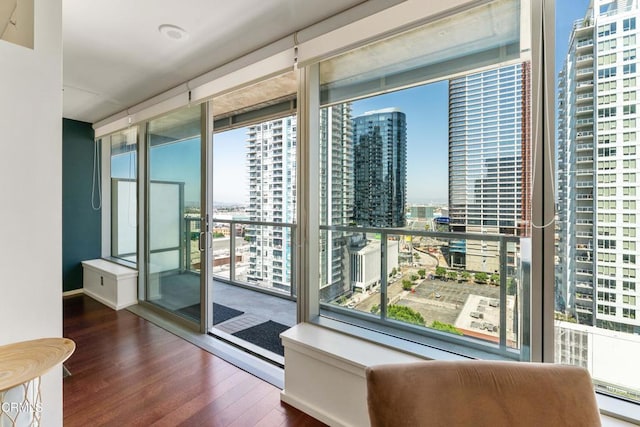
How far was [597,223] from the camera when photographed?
128 cm

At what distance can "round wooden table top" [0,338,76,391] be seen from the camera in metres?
0.90

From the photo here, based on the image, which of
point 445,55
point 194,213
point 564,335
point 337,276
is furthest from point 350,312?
point 194,213

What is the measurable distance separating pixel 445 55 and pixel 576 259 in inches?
48.5

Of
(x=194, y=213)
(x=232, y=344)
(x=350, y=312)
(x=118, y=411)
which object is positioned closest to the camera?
(x=118, y=411)

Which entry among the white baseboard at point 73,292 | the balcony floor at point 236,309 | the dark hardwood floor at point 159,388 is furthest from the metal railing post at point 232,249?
the white baseboard at point 73,292

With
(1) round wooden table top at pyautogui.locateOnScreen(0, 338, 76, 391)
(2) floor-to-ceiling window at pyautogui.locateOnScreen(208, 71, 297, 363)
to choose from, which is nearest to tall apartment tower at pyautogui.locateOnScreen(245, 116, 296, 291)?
(2) floor-to-ceiling window at pyautogui.locateOnScreen(208, 71, 297, 363)

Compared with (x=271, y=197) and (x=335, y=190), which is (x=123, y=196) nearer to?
(x=271, y=197)

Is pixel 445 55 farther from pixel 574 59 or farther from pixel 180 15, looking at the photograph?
pixel 180 15

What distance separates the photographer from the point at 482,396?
878mm

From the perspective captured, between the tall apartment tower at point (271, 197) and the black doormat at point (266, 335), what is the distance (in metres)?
0.99

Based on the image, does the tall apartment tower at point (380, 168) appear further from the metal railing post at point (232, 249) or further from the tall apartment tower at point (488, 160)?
the metal railing post at point (232, 249)

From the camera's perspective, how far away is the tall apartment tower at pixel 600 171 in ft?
3.98

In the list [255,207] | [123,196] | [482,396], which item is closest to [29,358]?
[482,396]

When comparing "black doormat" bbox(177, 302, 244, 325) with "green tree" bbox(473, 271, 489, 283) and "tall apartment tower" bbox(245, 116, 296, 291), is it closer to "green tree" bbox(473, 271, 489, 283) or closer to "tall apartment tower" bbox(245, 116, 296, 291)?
"tall apartment tower" bbox(245, 116, 296, 291)
